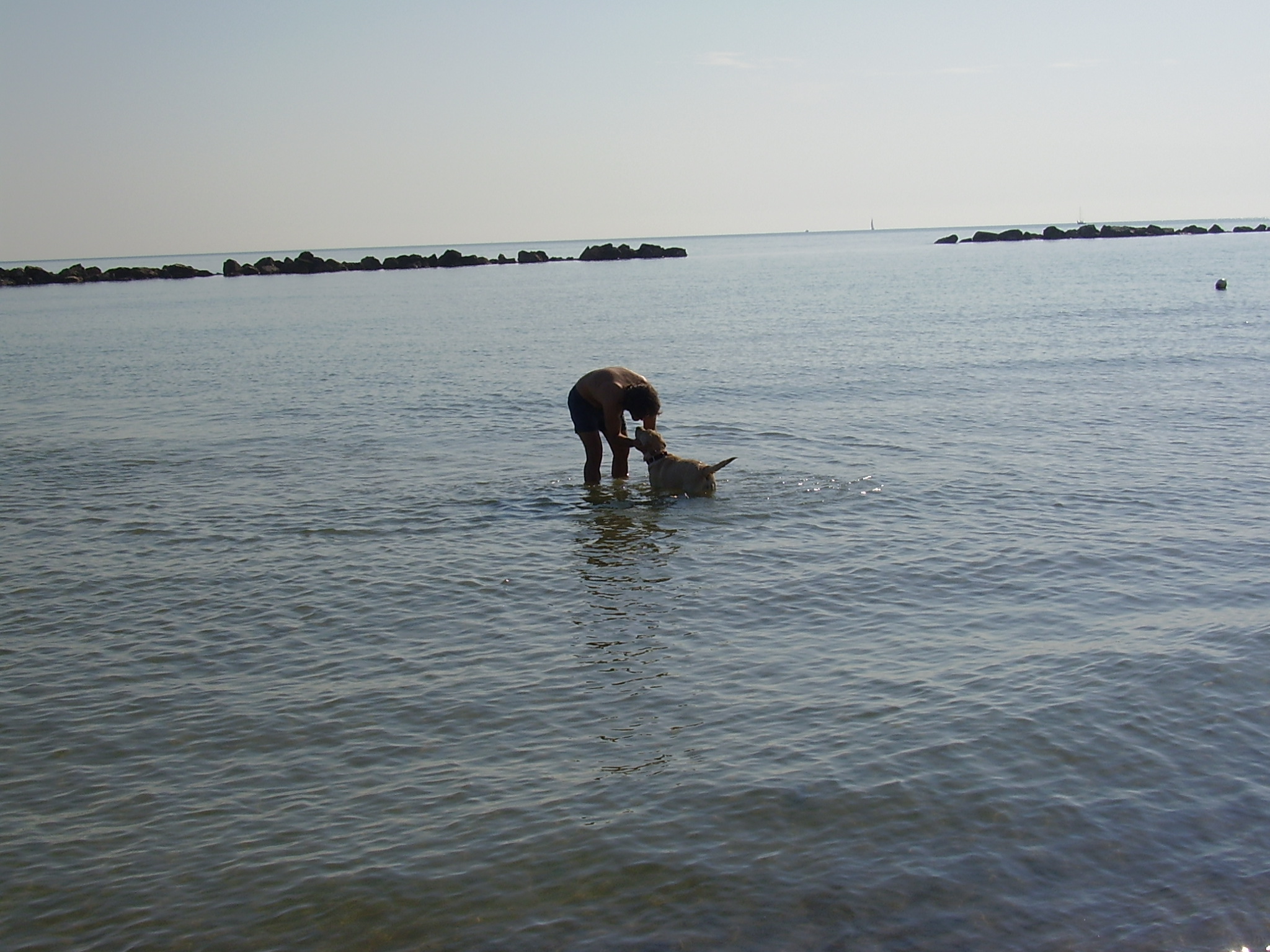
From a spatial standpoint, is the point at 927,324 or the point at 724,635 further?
the point at 927,324

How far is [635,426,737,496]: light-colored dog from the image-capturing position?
44.7 ft

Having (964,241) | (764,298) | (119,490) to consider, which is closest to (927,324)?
(764,298)

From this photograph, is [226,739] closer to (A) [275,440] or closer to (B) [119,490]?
(B) [119,490]

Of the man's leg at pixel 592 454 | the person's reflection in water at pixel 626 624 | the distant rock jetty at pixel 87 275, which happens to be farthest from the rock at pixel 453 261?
the person's reflection in water at pixel 626 624

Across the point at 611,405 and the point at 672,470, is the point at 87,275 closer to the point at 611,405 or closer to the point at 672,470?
the point at 611,405

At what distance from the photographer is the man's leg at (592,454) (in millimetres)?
14445

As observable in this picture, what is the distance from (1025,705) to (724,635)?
8.41 feet

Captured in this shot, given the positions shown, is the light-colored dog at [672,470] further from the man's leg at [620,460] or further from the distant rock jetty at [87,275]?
the distant rock jetty at [87,275]

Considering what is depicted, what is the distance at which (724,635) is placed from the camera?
896 centimetres

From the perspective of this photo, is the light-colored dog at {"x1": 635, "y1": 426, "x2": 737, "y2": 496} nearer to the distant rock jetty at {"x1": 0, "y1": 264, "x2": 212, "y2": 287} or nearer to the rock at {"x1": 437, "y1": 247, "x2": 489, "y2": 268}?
the distant rock jetty at {"x1": 0, "y1": 264, "x2": 212, "y2": 287}

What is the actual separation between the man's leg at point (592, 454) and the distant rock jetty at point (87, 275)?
113 metres

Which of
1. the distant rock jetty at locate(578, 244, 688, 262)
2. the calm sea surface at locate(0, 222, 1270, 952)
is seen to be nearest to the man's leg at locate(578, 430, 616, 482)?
the calm sea surface at locate(0, 222, 1270, 952)

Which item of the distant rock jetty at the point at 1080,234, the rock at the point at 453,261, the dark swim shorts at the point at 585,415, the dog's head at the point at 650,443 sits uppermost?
the distant rock jetty at the point at 1080,234

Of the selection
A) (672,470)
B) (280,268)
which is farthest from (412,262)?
(672,470)
